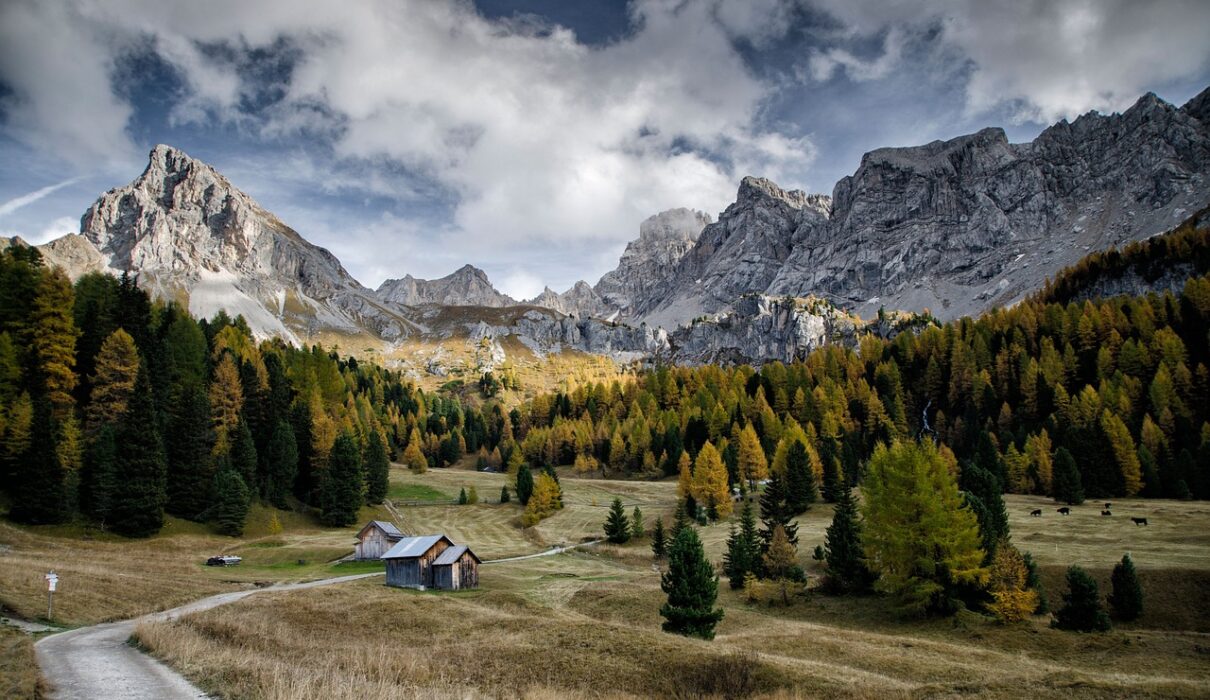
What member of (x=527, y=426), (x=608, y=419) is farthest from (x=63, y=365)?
(x=527, y=426)

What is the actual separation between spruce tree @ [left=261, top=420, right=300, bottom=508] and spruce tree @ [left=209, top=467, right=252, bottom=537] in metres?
9.97

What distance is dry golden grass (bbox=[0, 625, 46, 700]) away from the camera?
13031 mm

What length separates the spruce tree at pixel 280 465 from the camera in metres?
72.8

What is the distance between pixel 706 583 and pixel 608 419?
113m

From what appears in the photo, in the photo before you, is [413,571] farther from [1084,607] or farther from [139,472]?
[1084,607]

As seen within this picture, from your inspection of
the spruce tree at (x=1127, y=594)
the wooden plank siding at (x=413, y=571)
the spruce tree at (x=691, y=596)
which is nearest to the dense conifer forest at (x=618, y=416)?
the spruce tree at (x=1127, y=594)

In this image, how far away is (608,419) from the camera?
477 feet

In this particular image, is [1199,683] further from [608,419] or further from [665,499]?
[608,419]

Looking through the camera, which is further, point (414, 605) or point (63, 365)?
point (63, 365)

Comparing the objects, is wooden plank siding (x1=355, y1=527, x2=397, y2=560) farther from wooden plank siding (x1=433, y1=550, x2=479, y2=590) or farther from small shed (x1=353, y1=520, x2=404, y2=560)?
wooden plank siding (x1=433, y1=550, x2=479, y2=590)

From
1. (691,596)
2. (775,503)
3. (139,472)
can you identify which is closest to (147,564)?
(139,472)

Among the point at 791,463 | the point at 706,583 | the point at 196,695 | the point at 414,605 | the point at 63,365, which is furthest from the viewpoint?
the point at 791,463

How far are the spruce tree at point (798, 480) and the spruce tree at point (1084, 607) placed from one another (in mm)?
45809

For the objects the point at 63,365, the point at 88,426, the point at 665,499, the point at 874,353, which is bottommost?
the point at 665,499
